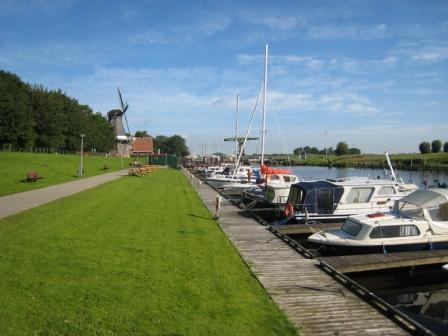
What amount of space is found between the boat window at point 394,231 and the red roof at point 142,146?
133979mm

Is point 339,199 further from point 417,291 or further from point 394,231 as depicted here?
point 417,291

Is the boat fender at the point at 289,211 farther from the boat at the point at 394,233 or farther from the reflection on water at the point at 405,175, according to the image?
the reflection on water at the point at 405,175

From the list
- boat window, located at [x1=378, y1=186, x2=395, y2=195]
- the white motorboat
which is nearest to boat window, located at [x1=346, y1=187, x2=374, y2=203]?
boat window, located at [x1=378, y1=186, x2=395, y2=195]

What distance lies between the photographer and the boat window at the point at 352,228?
1841 centimetres

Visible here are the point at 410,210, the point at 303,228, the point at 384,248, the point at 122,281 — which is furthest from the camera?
the point at 303,228

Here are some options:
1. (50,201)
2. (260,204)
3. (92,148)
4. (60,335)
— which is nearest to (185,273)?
(60,335)

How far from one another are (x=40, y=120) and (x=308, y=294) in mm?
78485

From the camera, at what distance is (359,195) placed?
25266mm

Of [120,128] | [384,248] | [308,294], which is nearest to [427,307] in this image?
[384,248]

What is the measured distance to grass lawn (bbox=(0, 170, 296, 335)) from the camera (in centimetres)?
911

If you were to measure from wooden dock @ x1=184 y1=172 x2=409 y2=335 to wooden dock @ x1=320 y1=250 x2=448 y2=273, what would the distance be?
101cm

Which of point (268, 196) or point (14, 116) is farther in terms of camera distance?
point (14, 116)

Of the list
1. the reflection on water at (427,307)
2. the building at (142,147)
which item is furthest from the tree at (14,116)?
the building at (142,147)

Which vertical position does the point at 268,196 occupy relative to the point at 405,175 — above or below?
above
